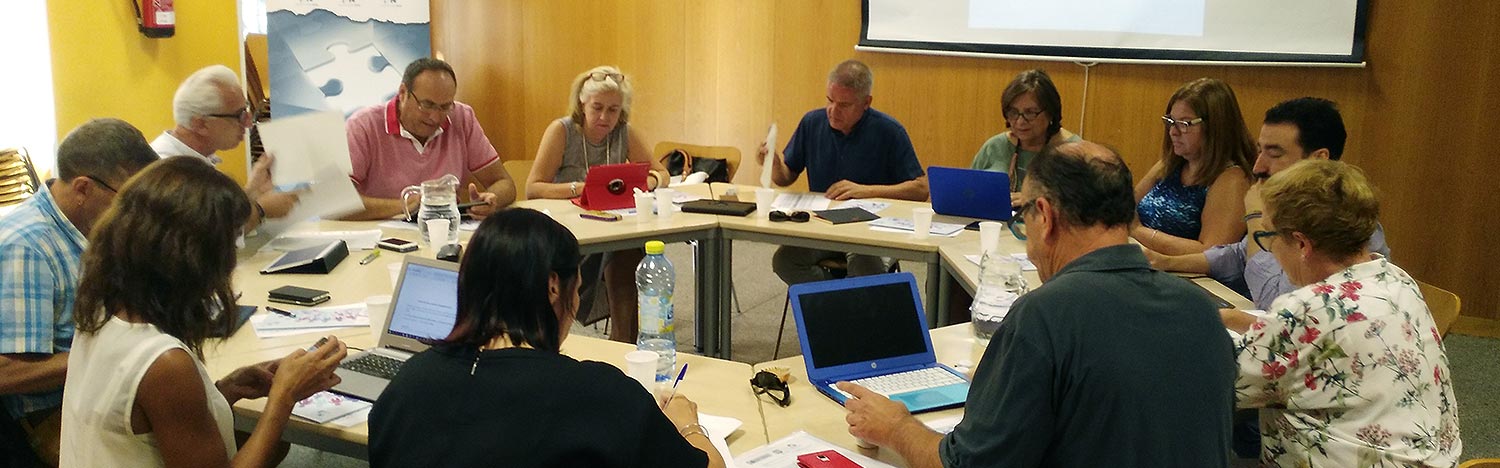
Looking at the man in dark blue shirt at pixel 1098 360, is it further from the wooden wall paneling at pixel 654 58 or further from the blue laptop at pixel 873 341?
the wooden wall paneling at pixel 654 58

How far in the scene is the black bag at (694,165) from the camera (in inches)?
212

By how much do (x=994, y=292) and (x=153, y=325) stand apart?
1.99m

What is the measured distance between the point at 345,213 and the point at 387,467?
2.38 meters

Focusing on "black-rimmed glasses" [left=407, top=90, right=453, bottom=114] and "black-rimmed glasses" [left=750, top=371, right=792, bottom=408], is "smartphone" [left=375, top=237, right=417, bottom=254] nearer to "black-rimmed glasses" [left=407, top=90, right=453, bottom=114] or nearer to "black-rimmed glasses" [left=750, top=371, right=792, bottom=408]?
"black-rimmed glasses" [left=407, top=90, right=453, bottom=114]

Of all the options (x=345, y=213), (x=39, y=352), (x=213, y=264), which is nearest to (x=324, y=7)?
(x=345, y=213)

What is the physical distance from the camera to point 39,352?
2318mm

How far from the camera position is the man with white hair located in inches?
140

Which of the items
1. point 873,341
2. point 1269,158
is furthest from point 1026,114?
point 873,341

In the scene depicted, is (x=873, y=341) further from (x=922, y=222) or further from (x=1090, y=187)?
(x=922, y=222)

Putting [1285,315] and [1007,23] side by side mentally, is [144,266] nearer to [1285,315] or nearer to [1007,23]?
[1285,315]

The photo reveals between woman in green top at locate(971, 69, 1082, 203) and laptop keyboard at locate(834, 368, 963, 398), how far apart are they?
1.81 meters

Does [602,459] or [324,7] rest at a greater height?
[324,7]

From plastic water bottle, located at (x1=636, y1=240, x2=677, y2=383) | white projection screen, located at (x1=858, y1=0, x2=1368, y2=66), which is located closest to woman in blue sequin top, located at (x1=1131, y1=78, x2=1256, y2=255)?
plastic water bottle, located at (x1=636, y1=240, x2=677, y2=383)

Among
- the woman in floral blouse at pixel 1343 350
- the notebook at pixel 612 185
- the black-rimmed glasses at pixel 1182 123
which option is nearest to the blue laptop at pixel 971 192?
the black-rimmed glasses at pixel 1182 123
